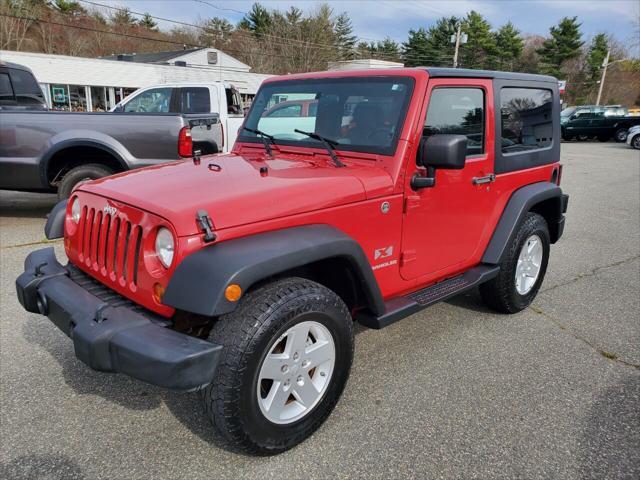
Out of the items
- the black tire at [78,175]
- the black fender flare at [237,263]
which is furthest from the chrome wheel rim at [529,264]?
the black tire at [78,175]

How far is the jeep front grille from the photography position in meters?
2.22

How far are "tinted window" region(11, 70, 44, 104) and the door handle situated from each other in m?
7.16

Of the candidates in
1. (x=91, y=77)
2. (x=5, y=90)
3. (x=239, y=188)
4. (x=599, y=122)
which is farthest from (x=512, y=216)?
→ (x=91, y=77)

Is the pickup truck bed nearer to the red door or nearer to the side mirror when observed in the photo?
the red door

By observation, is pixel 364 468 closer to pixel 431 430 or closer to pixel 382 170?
pixel 431 430

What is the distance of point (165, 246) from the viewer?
2.11 metres

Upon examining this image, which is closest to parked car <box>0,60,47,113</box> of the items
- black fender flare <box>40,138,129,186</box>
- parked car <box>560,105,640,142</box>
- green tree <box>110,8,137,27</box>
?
black fender flare <box>40,138,129,186</box>

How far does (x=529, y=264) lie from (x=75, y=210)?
3479mm

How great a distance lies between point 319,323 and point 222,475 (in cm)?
82

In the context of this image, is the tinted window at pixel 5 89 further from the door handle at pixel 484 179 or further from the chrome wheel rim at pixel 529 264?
the chrome wheel rim at pixel 529 264

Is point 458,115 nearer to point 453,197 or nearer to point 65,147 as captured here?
point 453,197

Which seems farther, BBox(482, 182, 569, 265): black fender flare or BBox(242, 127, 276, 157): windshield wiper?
BBox(482, 182, 569, 265): black fender flare

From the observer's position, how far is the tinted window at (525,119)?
3580mm

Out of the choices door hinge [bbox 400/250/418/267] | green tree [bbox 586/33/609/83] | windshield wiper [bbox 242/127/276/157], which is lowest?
door hinge [bbox 400/250/418/267]
